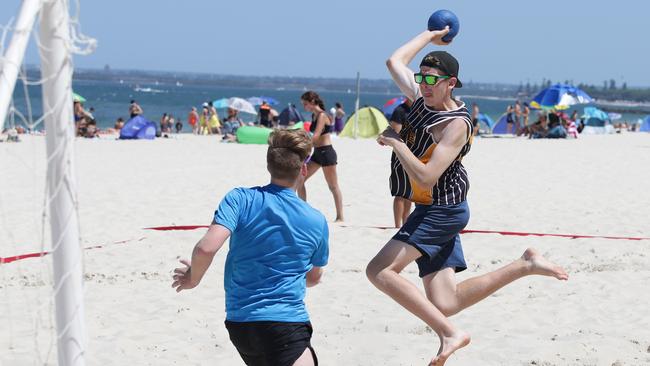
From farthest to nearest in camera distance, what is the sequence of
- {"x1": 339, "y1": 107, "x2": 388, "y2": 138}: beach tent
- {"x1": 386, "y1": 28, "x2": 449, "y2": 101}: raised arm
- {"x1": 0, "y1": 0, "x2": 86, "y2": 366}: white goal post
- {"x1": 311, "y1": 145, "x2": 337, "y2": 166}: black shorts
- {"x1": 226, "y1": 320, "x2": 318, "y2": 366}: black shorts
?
1. {"x1": 339, "y1": 107, "x2": 388, "y2": 138}: beach tent
2. {"x1": 311, "y1": 145, "x2": 337, "y2": 166}: black shorts
3. {"x1": 386, "y1": 28, "x2": 449, "y2": 101}: raised arm
4. {"x1": 226, "y1": 320, "x2": 318, "y2": 366}: black shorts
5. {"x1": 0, "y1": 0, "x2": 86, "y2": 366}: white goal post

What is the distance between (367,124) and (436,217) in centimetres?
2024

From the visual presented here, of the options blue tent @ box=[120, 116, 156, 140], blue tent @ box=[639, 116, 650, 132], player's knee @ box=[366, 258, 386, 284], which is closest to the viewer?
player's knee @ box=[366, 258, 386, 284]

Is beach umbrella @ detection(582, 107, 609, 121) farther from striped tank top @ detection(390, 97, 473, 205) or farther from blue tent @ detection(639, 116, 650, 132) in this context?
striped tank top @ detection(390, 97, 473, 205)

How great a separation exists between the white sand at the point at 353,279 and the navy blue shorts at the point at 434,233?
65cm

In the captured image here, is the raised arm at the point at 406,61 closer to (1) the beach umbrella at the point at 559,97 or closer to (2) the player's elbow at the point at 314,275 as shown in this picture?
(2) the player's elbow at the point at 314,275

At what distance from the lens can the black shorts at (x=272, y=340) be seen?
3000mm

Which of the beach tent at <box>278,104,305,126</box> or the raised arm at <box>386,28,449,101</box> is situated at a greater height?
the raised arm at <box>386,28,449,101</box>

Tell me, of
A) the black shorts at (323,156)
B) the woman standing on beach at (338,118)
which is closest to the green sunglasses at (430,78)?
the black shorts at (323,156)

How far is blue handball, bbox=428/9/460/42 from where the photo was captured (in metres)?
4.42

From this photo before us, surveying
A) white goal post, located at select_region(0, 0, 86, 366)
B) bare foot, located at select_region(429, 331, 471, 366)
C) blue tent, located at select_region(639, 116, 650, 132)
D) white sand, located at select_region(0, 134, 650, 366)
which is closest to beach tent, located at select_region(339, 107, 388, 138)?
white sand, located at select_region(0, 134, 650, 366)

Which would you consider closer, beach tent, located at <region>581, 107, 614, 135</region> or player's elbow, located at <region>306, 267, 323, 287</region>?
player's elbow, located at <region>306, 267, 323, 287</region>

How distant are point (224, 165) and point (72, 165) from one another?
12.6 meters

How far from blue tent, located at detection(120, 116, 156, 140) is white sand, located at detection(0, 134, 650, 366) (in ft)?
26.6

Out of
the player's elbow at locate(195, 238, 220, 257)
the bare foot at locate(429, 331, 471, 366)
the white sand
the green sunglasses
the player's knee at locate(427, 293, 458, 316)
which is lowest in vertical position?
the white sand
